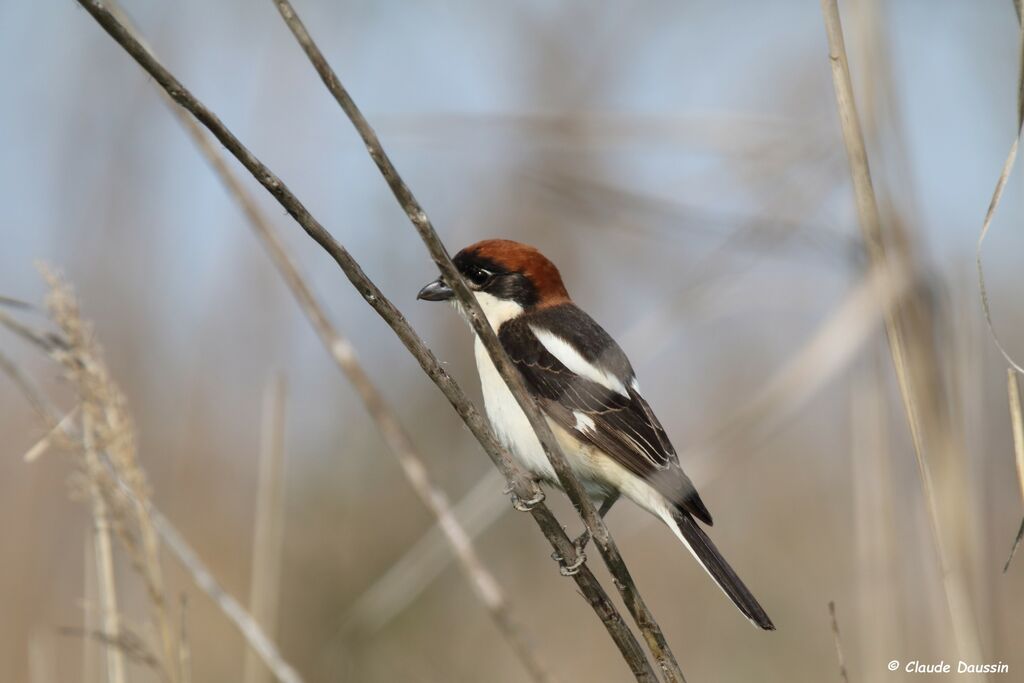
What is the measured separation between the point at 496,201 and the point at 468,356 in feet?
2.66

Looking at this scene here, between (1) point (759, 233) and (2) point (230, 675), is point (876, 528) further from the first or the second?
(2) point (230, 675)

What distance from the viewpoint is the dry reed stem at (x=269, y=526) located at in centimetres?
218

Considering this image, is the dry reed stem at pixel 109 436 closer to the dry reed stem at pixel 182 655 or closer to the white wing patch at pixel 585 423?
the dry reed stem at pixel 182 655

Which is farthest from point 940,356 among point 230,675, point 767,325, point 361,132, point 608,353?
point 230,675

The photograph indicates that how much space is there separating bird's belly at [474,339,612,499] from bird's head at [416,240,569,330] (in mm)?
356

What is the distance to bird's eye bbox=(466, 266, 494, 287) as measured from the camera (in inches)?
124

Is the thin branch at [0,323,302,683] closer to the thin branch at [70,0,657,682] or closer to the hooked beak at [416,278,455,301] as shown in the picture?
the thin branch at [70,0,657,682]

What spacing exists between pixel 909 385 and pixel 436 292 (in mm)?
1666

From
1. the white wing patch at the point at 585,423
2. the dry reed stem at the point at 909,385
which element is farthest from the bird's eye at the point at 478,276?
the dry reed stem at the point at 909,385

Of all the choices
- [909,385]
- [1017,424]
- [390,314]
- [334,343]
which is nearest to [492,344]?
[390,314]

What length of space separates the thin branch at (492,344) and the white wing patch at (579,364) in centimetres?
126

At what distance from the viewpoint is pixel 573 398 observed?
2.80 meters

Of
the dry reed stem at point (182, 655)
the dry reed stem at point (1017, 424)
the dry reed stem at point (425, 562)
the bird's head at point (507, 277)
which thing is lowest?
the dry reed stem at point (425, 562)

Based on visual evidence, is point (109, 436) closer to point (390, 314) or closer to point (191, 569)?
point (191, 569)
